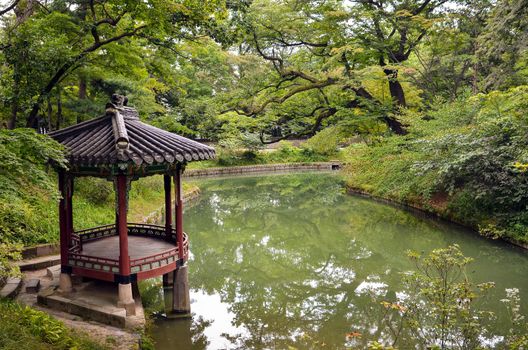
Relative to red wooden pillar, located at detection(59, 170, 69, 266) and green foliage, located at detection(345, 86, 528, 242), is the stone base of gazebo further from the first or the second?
green foliage, located at detection(345, 86, 528, 242)

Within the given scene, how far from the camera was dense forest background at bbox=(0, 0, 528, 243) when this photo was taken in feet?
29.1

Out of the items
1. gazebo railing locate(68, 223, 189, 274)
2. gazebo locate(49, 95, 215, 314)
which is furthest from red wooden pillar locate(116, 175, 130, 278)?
gazebo railing locate(68, 223, 189, 274)

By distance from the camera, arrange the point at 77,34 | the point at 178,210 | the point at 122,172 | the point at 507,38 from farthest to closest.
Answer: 1. the point at 507,38
2. the point at 77,34
3. the point at 178,210
4. the point at 122,172

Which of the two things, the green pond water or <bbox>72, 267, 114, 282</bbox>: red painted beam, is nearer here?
<bbox>72, 267, 114, 282</bbox>: red painted beam

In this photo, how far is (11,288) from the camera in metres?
7.44

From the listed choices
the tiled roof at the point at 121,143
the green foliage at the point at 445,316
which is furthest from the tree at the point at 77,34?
the green foliage at the point at 445,316

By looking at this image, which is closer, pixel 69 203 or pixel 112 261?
pixel 112 261

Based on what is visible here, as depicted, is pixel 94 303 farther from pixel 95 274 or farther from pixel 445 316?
pixel 445 316

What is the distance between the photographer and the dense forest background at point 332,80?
349 inches

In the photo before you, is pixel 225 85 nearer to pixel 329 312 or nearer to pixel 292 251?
pixel 292 251

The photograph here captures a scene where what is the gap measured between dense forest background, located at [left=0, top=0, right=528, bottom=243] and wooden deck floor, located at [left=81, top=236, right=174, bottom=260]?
4.78 feet

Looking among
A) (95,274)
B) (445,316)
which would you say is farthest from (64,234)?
(445,316)

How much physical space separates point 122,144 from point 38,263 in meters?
4.64

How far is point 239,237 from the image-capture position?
48.3ft
